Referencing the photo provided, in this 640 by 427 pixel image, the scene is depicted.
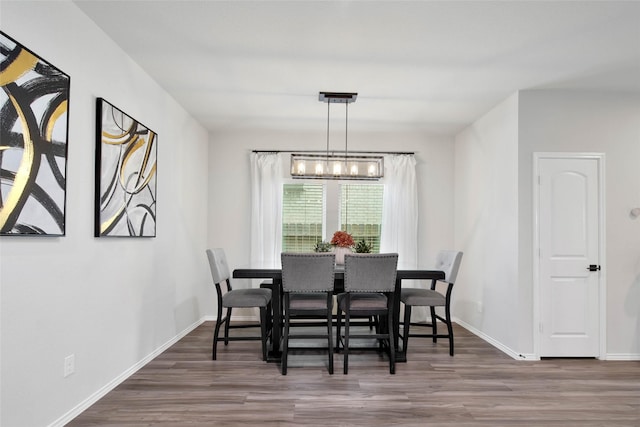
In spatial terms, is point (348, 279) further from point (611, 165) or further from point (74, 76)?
point (611, 165)

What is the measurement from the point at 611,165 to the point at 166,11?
4106mm

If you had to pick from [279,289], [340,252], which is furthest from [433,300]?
[279,289]

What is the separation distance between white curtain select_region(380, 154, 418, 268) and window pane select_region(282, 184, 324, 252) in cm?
91

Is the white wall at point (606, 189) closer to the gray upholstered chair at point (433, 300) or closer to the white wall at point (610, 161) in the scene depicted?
the white wall at point (610, 161)

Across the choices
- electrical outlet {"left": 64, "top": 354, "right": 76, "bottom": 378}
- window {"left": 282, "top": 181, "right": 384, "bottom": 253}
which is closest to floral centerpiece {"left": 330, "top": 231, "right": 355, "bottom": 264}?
window {"left": 282, "top": 181, "right": 384, "bottom": 253}

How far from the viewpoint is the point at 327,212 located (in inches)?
226

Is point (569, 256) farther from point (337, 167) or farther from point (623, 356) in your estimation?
point (337, 167)

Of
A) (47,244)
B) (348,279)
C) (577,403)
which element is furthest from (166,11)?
(577,403)

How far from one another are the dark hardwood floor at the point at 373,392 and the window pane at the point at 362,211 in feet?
6.44

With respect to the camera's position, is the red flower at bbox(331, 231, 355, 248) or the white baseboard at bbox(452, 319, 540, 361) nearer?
the white baseboard at bbox(452, 319, 540, 361)

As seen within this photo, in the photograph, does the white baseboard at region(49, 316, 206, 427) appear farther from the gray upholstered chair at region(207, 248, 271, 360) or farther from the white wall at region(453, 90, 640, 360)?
the white wall at region(453, 90, 640, 360)

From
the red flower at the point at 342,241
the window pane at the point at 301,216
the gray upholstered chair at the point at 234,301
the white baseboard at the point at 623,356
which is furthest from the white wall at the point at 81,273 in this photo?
the white baseboard at the point at 623,356

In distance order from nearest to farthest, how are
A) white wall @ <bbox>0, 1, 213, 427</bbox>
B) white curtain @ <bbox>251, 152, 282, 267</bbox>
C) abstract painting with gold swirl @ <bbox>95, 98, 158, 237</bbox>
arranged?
white wall @ <bbox>0, 1, 213, 427</bbox>
abstract painting with gold swirl @ <bbox>95, 98, 158, 237</bbox>
white curtain @ <bbox>251, 152, 282, 267</bbox>

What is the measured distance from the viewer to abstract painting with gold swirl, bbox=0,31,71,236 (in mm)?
1934
